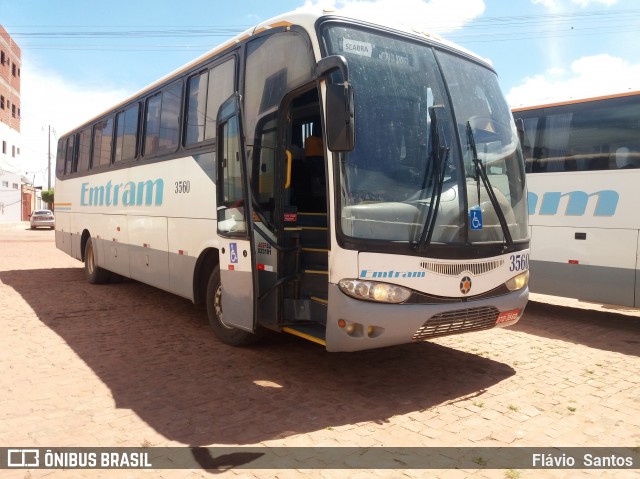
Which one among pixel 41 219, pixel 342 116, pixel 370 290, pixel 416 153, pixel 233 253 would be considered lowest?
pixel 41 219

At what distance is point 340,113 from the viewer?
435cm

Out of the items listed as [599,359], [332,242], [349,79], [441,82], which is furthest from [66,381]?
[599,359]

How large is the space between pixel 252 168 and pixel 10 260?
1454 cm

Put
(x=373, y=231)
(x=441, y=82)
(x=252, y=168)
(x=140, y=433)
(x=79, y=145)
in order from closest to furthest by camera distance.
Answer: (x=140, y=433) → (x=373, y=231) → (x=441, y=82) → (x=252, y=168) → (x=79, y=145)

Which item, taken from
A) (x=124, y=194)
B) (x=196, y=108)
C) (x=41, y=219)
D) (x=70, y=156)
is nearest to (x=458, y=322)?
(x=196, y=108)

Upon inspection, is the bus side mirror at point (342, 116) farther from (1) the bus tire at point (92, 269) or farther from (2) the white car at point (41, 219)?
(2) the white car at point (41, 219)

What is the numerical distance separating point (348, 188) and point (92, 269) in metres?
8.93

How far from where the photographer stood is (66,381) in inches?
207

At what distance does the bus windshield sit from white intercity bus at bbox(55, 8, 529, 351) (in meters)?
0.01

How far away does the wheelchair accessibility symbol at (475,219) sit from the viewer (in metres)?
5.00

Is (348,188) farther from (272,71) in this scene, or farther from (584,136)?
(584,136)

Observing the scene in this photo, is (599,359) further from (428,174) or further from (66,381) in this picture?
(66,381)

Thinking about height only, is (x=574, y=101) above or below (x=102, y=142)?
above

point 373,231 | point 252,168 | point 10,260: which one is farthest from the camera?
point 10,260
